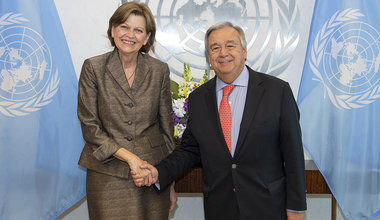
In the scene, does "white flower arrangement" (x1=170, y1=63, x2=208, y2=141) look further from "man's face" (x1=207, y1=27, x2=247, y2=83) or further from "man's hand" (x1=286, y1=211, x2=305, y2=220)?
"man's hand" (x1=286, y1=211, x2=305, y2=220)

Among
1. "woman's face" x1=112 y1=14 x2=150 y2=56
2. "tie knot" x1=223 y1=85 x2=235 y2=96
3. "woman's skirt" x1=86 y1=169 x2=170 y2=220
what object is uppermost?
"woman's face" x1=112 y1=14 x2=150 y2=56

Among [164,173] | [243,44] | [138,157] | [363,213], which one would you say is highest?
[243,44]

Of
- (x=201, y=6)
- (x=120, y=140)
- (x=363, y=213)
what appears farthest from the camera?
(x=201, y=6)

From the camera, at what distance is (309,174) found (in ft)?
8.88

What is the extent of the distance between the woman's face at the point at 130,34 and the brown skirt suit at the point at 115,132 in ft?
0.32

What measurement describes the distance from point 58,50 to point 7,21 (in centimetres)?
43

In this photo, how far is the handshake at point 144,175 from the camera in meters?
1.83

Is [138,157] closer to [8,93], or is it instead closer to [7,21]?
[8,93]

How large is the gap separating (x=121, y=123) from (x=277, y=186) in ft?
2.96

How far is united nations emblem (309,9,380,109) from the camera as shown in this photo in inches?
106

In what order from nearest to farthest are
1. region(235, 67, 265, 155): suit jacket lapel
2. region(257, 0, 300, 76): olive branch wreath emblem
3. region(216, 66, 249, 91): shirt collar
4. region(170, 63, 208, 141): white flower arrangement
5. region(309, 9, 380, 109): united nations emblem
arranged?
region(235, 67, 265, 155): suit jacket lapel
region(216, 66, 249, 91): shirt collar
region(170, 63, 208, 141): white flower arrangement
region(309, 9, 380, 109): united nations emblem
region(257, 0, 300, 76): olive branch wreath emblem

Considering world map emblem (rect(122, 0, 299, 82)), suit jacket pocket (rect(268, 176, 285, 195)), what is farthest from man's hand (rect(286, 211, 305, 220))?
world map emblem (rect(122, 0, 299, 82))

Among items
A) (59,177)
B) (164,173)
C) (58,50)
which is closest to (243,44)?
(164,173)

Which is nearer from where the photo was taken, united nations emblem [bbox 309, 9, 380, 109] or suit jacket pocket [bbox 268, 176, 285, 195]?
suit jacket pocket [bbox 268, 176, 285, 195]
